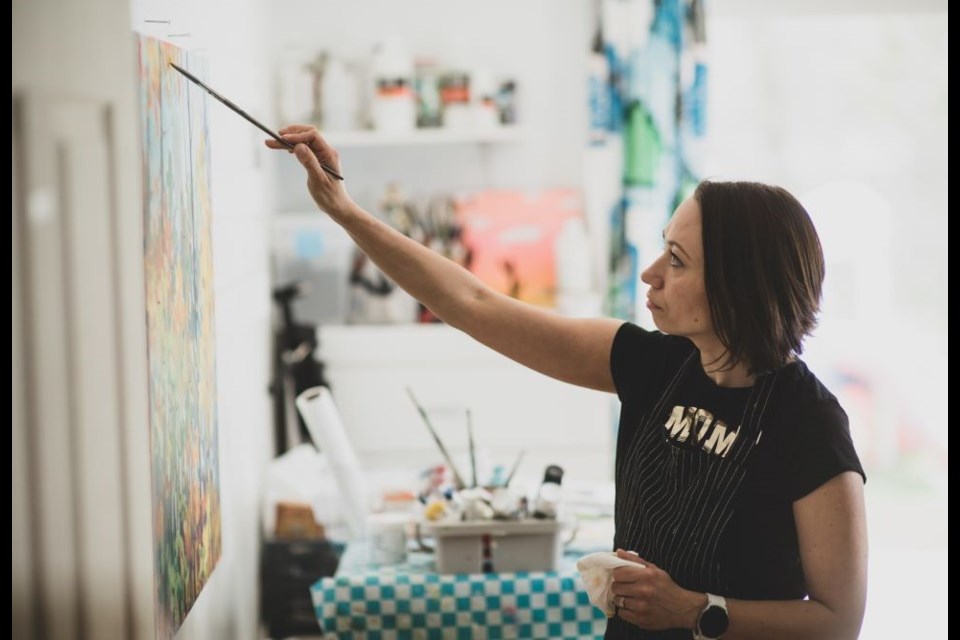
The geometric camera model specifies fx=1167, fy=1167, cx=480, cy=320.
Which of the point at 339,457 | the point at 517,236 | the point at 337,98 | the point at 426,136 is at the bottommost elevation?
the point at 339,457

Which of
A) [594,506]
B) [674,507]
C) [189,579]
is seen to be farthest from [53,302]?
[594,506]

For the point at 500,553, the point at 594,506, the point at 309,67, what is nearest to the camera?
the point at 500,553

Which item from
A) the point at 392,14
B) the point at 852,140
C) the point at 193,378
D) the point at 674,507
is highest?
the point at 392,14

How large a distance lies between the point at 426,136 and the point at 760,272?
8.45 ft

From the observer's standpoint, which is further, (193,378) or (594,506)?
(594,506)

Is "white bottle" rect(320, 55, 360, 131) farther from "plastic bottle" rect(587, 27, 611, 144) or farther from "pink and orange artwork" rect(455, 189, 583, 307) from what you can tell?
"plastic bottle" rect(587, 27, 611, 144)

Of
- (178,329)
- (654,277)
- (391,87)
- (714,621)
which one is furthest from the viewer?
(391,87)

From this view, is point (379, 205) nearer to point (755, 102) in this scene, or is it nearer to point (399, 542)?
point (755, 102)

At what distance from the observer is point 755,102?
4.68m

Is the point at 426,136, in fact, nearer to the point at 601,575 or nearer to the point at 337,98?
the point at 337,98

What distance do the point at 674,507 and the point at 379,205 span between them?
2.72 m

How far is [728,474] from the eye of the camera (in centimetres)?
157

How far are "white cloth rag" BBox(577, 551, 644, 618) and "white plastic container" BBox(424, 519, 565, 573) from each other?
655 mm

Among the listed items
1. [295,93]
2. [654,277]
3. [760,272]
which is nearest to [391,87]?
[295,93]
